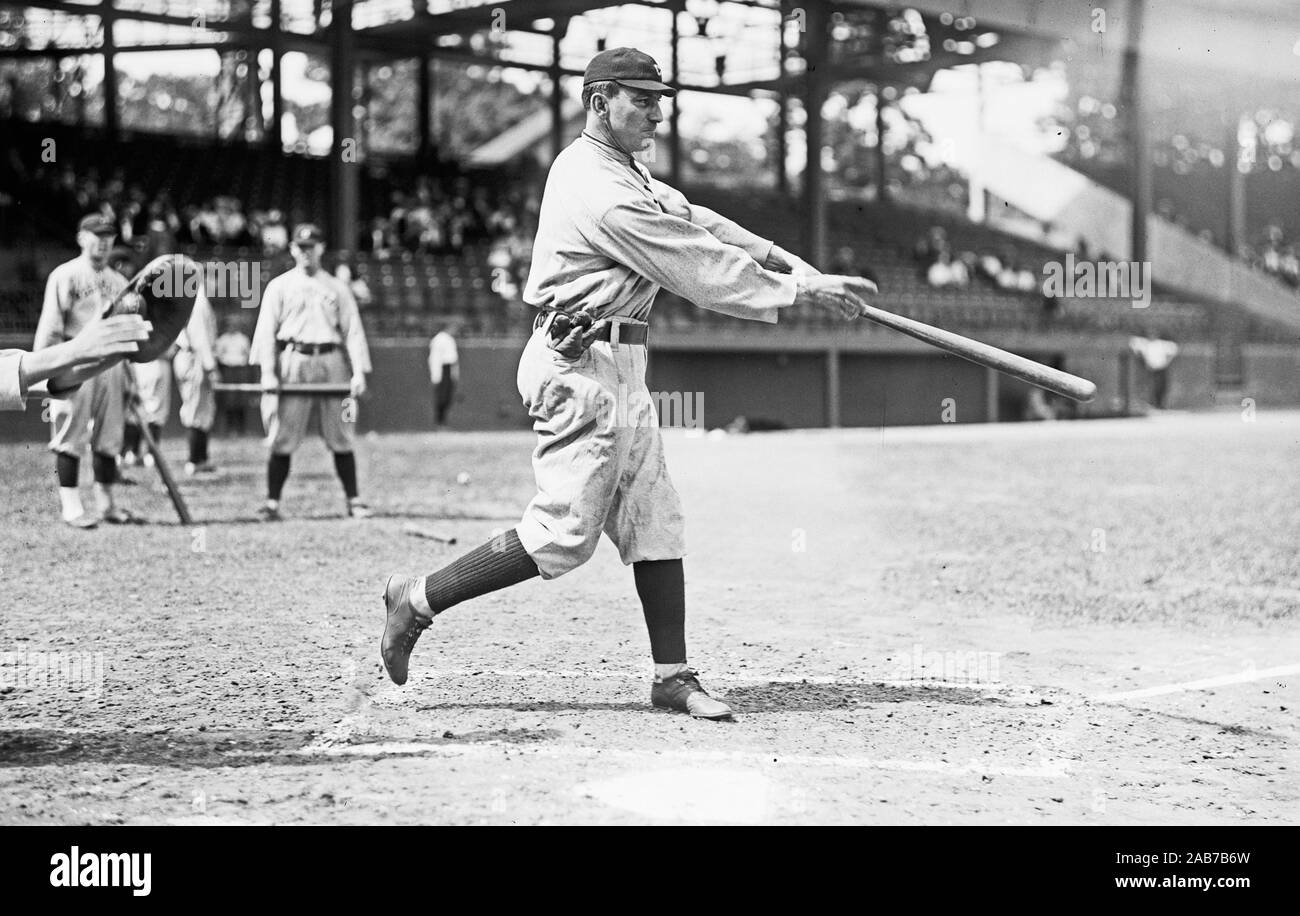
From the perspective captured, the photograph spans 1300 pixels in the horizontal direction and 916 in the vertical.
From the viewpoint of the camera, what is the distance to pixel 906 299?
3331cm

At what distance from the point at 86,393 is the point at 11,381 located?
7.62 meters

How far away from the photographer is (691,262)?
5.07 m

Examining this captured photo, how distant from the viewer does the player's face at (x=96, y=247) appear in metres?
10.9

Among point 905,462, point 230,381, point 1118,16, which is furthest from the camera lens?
point 1118,16

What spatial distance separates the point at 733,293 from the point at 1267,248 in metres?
48.0

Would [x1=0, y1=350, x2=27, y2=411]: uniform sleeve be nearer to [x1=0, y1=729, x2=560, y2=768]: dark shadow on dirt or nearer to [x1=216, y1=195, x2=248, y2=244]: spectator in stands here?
[x1=0, y1=729, x2=560, y2=768]: dark shadow on dirt

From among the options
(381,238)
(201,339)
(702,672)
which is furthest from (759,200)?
(702,672)

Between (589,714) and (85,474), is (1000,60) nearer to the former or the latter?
(85,474)

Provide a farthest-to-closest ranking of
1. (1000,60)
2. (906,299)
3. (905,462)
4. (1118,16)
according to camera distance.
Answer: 1. (1000,60)
2. (906,299)
3. (1118,16)
4. (905,462)

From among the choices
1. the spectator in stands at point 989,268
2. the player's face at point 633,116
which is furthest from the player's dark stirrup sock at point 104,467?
the spectator in stands at point 989,268

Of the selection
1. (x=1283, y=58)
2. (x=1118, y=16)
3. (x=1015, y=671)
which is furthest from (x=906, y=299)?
(x=1015, y=671)

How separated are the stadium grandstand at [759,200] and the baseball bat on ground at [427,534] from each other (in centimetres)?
1266

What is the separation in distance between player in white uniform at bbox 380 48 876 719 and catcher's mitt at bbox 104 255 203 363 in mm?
1194

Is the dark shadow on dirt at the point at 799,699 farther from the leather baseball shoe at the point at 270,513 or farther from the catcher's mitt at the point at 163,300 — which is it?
the leather baseball shoe at the point at 270,513
